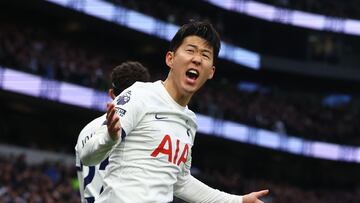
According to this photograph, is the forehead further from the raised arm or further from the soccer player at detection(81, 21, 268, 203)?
the raised arm

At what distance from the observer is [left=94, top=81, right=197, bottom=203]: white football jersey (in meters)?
4.57

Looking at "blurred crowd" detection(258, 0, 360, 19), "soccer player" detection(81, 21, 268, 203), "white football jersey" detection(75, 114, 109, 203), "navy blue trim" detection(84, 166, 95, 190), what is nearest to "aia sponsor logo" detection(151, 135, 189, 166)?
"soccer player" detection(81, 21, 268, 203)

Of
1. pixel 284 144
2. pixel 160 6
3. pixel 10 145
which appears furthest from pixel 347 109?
pixel 10 145

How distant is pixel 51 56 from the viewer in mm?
28156

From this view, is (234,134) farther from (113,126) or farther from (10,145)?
(113,126)

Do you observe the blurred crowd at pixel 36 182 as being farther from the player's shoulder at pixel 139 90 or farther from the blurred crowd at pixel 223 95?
the player's shoulder at pixel 139 90

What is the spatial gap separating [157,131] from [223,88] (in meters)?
35.6

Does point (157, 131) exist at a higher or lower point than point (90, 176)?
higher

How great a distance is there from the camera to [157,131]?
469 cm

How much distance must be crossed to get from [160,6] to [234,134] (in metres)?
7.54

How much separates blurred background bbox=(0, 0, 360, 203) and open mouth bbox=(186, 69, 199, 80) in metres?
14.0

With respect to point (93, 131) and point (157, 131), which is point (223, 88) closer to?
point (93, 131)

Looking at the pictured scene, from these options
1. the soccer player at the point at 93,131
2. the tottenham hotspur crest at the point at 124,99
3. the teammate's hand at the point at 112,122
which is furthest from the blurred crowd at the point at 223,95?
the teammate's hand at the point at 112,122

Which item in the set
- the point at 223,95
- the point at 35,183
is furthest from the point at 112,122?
the point at 223,95
